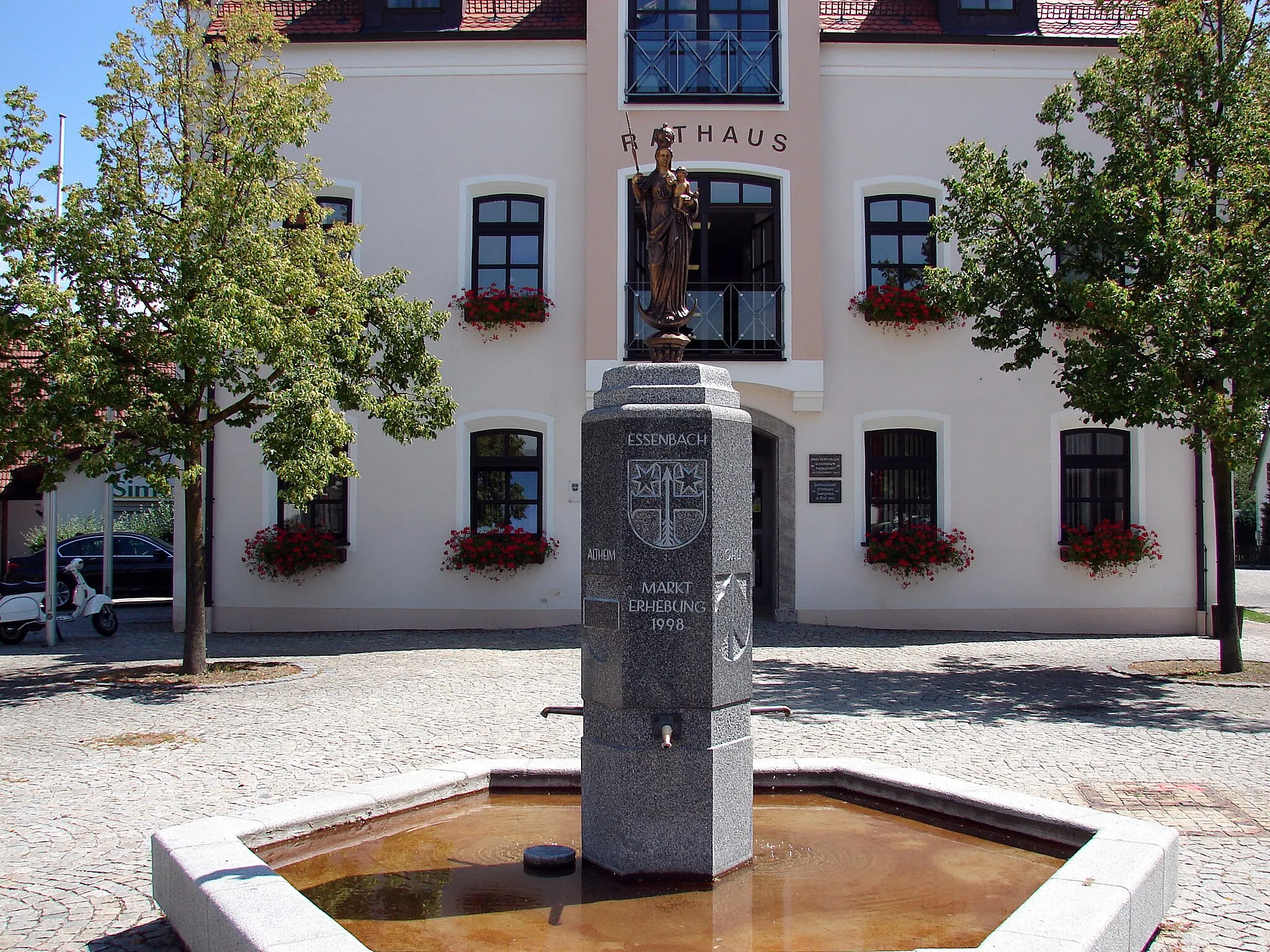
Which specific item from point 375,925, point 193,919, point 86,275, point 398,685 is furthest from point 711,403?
point 86,275

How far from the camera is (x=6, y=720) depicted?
9.36 metres

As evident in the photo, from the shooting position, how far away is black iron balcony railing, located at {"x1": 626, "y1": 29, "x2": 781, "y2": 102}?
15758 mm

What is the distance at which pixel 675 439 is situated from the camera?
4.96 meters

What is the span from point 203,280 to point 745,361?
24.4 ft

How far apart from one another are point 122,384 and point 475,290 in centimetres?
598

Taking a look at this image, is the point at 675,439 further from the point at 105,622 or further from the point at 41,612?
the point at 105,622

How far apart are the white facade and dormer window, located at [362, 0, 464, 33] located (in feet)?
1.57

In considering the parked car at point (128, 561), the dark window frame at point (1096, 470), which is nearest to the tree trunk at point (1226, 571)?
the dark window frame at point (1096, 470)

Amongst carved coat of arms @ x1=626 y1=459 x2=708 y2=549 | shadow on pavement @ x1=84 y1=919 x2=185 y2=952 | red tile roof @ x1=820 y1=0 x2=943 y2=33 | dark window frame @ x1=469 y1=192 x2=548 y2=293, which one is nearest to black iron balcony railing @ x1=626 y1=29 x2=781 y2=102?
red tile roof @ x1=820 y1=0 x2=943 y2=33

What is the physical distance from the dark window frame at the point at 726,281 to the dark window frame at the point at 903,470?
1.95m

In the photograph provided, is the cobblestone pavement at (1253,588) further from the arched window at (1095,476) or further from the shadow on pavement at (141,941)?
the shadow on pavement at (141,941)

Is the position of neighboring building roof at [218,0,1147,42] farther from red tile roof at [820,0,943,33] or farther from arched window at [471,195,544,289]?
arched window at [471,195,544,289]

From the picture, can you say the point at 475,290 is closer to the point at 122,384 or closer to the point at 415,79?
the point at 415,79

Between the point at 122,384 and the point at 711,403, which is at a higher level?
the point at 122,384
